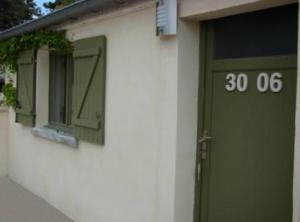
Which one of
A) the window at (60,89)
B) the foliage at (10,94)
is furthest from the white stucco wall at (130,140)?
the foliage at (10,94)

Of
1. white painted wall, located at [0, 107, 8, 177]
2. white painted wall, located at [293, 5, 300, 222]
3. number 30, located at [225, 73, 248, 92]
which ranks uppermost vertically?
number 30, located at [225, 73, 248, 92]

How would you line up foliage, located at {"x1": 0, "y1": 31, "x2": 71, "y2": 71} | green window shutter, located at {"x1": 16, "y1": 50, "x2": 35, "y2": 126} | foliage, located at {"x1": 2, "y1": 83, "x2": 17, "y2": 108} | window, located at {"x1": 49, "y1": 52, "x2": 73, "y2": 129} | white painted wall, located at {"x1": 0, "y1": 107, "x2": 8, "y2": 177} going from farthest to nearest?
white painted wall, located at {"x1": 0, "y1": 107, "x2": 8, "y2": 177}, foliage, located at {"x1": 2, "y1": 83, "x2": 17, "y2": 108}, green window shutter, located at {"x1": 16, "y1": 50, "x2": 35, "y2": 126}, window, located at {"x1": 49, "y1": 52, "x2": 73, "y2": 129}, foliage, located at {"x1": 0, "y1": 31, "x2": 71, "y2": 71}

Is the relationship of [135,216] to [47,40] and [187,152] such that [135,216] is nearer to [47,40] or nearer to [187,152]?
[187,152]

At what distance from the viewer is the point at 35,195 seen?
7.33 metres

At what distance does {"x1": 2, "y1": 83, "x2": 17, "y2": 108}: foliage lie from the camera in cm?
798

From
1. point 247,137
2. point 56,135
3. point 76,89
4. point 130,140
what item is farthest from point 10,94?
point 247,137

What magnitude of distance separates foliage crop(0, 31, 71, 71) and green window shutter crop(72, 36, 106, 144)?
1.54 feet

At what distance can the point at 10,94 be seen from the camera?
808 cm

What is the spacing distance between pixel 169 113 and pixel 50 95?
141 inches

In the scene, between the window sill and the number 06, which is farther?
the window sill

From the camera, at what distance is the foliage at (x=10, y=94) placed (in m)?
7.98

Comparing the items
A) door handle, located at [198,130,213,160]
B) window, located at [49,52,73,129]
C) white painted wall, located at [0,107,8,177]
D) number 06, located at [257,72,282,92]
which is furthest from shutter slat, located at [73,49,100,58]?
white painted wall, located at [0,107,8,177]

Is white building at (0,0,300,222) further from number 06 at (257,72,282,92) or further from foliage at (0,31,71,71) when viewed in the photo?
foliage at (0,31,71,71)

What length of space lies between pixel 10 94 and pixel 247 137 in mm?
5431
